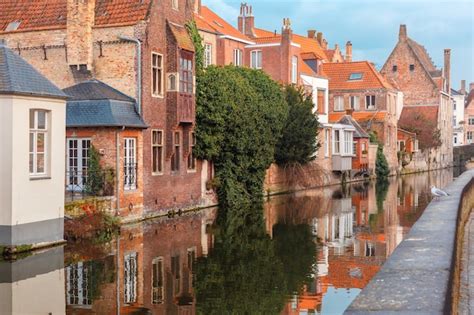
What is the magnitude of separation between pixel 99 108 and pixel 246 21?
102 feet

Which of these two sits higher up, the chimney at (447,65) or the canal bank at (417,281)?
the chimney at (447,65)

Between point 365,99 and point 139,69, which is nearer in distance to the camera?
point 139,69

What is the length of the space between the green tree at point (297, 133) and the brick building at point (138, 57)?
11.9 meters

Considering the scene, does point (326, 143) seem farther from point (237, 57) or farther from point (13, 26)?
point (13, 26)

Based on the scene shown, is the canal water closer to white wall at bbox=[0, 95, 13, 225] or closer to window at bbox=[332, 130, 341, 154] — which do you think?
white wall at bbox=[0, 95, 13, 225]

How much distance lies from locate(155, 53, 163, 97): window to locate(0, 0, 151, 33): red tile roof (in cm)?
170

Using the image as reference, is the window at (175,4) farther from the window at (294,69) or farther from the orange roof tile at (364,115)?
the orange roof tile at (364,115)

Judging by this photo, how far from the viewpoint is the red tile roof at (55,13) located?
87.2 ft

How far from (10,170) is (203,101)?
14.7 meters

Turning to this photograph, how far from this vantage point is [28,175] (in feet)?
57.0

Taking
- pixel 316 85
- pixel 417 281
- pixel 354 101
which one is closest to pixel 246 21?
pixel 316 85

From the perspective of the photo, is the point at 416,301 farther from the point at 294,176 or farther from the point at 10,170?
the point at 294,176

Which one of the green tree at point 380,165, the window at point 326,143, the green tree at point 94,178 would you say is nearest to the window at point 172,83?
the green tree at point 94,178

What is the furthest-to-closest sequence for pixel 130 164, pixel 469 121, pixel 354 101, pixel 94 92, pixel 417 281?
pixel 469 121
pixel 354 101
pixel 130 164
pixel 94 92
pixel 417 281
